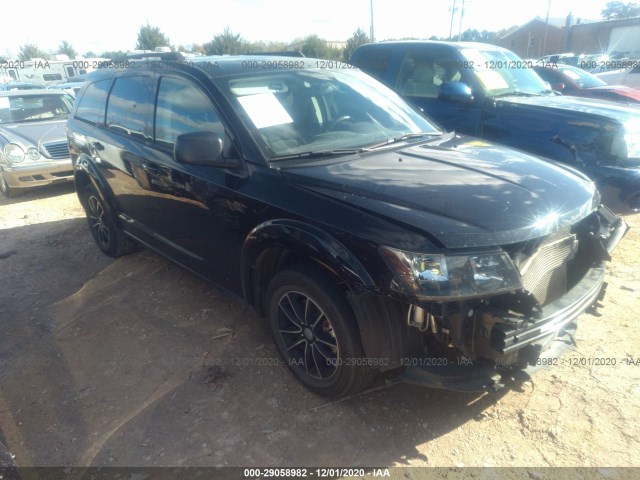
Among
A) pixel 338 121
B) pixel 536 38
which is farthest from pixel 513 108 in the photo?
pixel 536 38

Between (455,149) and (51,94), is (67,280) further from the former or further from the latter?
(51,94)

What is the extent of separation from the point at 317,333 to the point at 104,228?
10.6ft

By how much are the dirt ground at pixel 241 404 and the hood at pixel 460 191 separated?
33.6 inches

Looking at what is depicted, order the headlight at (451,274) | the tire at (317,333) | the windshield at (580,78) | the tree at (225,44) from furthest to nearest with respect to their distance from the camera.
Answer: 1. the tree at (225,44)
2. the windshield at (580,78)
3. the tire at (317,333)
4. the headlight at (451,274)

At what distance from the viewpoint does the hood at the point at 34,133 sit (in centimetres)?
754

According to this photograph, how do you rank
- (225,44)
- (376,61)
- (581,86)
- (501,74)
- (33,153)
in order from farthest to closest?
(225,44)
(581,86)
(33,153)
(376,61)
(501,74)

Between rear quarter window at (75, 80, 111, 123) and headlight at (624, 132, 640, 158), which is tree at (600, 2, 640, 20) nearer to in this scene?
headlight at (624, 132, 640, 158)

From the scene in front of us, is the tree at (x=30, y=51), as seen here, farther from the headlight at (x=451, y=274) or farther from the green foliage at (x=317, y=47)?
the headlight at (x=451, y=274)

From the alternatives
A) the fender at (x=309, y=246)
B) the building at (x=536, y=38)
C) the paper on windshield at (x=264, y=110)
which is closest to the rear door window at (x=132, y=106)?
the paper on windshield at (x=264, y=110)

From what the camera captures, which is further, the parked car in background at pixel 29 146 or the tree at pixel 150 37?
the tree at pixel 150 37

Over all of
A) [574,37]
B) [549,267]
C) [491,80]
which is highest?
[491,80]

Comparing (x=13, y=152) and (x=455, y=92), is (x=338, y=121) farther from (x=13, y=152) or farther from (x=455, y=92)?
(x=13, y=152)

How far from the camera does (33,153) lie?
7461mm

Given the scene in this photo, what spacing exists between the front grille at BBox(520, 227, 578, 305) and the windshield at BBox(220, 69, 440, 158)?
125cm
